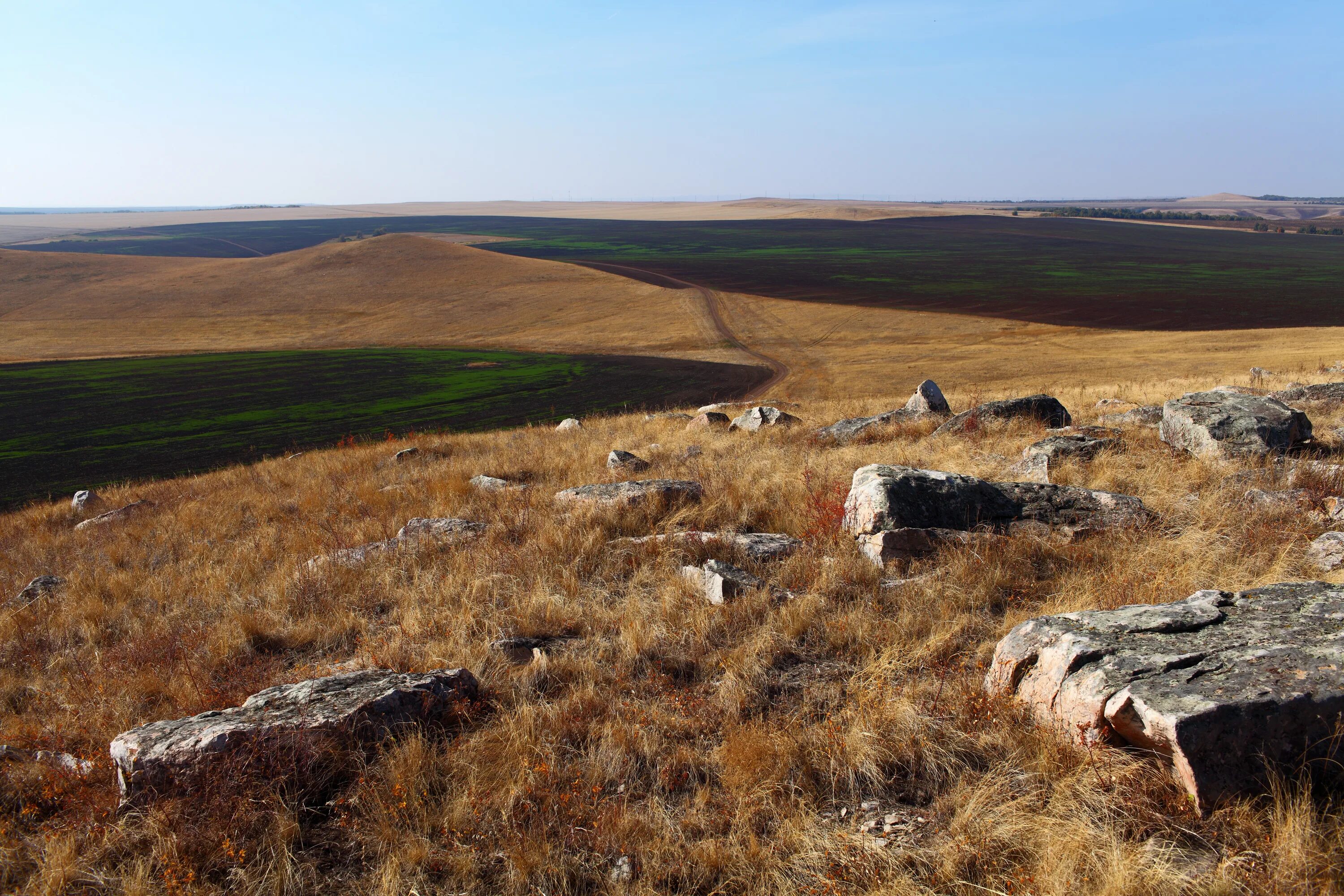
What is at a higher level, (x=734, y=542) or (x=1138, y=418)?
(x=1138, y=418)

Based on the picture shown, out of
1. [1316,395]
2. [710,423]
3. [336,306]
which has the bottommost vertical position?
[710,423]

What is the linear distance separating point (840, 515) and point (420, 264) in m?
78.4

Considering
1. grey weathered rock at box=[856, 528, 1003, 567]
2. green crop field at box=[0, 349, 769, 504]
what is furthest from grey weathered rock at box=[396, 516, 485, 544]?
green crop field at box=[0, 349, 769, 504]

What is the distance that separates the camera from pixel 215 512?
11.7 meters

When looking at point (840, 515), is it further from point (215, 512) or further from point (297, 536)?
point (215, 512)

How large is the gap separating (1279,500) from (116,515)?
16907 mm

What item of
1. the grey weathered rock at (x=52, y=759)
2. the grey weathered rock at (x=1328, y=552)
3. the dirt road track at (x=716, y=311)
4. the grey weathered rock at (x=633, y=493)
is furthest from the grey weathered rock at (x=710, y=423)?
the dirt road track at (x=716, y=311)

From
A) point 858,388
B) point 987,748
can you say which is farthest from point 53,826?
point 858,388

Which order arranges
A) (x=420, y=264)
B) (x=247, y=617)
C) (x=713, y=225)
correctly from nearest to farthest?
1. (x=247, y=617)
2. (x=420, y=264)
3. (x=713, y=225)

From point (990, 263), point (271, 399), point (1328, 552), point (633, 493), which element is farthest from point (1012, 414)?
point (990, 263)

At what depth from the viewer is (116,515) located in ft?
42.1

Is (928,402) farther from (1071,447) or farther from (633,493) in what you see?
(633,493)

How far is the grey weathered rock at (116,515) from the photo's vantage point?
12508 millimetres

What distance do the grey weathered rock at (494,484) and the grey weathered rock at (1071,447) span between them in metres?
7.15
